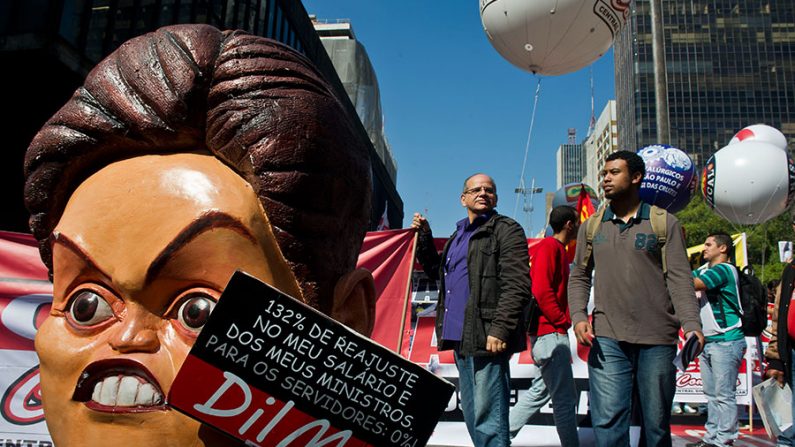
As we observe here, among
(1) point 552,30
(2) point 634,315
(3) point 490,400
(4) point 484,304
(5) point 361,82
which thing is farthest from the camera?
(5) point 361,82

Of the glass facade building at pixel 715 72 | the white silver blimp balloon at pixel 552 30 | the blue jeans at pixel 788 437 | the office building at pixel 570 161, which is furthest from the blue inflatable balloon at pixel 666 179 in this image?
the office building at pixel 570 161

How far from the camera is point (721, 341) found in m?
5.20

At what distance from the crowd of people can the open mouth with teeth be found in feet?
7.62

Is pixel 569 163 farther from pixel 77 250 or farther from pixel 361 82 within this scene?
pixel 77 250

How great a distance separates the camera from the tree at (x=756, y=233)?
32.3 meters

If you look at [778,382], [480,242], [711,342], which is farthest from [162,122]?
[711,342]

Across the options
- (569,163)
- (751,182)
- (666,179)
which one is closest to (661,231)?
(666,179)

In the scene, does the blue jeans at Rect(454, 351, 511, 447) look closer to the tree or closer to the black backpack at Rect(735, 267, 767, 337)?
the black backpack at Rect(735, 267, 767, 337)

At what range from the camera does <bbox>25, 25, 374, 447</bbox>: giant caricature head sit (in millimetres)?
1230

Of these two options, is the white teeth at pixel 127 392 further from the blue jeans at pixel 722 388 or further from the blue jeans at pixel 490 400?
the blue jeans at pixel 722 388

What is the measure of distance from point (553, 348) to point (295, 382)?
10.8 ft

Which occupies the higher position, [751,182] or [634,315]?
[751,182]

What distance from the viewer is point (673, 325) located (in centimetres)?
313

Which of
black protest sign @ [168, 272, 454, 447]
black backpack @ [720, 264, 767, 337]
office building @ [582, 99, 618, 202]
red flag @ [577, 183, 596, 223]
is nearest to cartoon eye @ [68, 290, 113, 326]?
black protest sign @ [168, 272, 454, 447]
